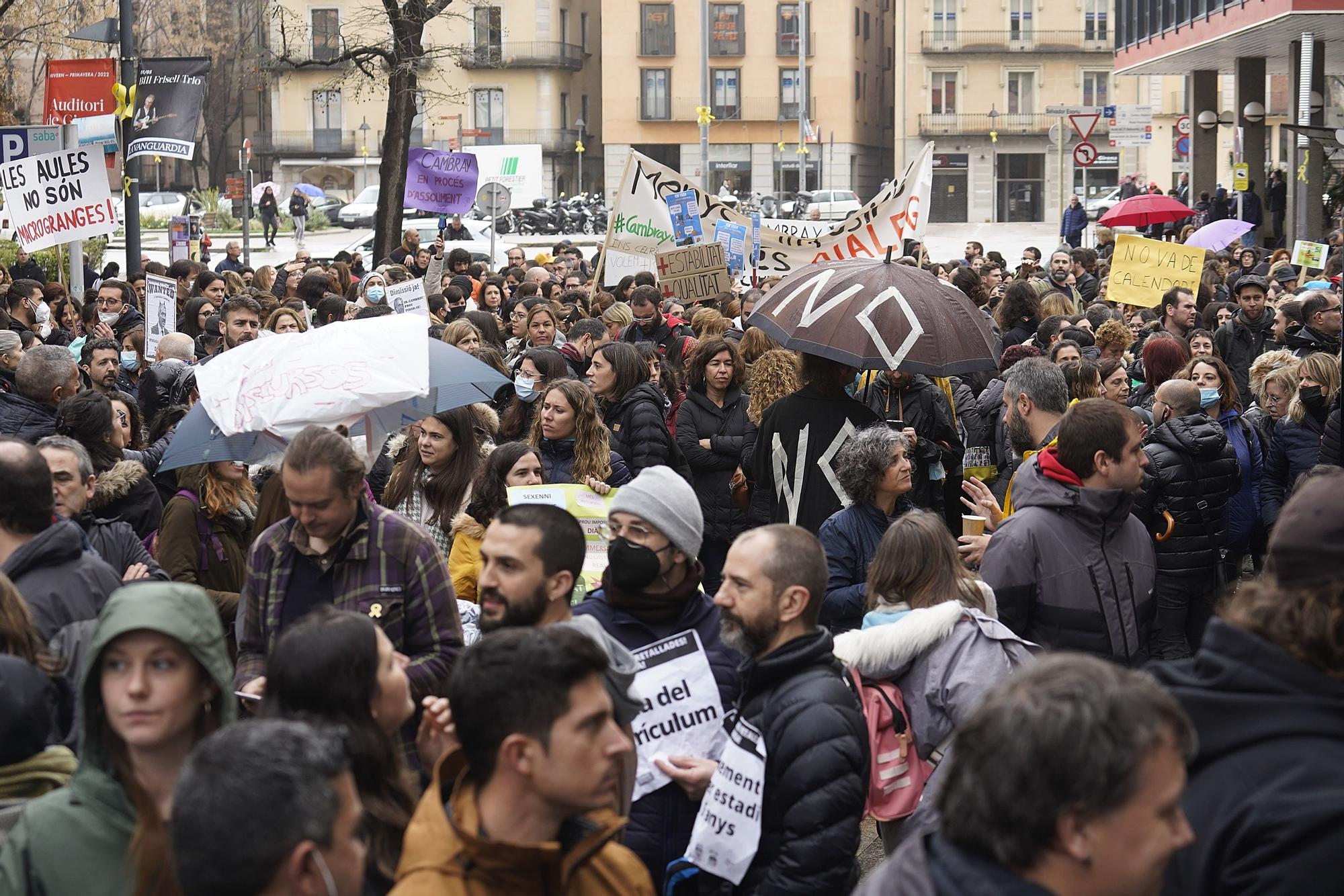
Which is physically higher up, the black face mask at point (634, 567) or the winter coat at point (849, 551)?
the black face mask at point (634, 567)

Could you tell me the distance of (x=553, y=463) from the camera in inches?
274

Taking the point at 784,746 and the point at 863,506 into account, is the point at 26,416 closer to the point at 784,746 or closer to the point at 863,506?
the point at 863,506

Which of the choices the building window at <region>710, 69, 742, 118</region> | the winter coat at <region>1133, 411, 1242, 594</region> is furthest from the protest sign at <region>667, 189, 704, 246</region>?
the building window at <region>710, 69, 742, 118</region>

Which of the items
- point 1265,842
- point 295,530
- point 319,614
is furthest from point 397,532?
point 1265,842

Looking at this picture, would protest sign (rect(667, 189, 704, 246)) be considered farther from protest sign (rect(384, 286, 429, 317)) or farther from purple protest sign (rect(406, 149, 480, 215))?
purple protest sign (rect(406, 149, 480, 215))

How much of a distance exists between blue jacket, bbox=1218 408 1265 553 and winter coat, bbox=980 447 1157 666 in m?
2.83

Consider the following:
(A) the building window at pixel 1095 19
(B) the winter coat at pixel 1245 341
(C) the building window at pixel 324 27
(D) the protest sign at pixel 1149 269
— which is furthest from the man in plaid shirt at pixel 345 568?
(A) the building window at pixel 1095 19

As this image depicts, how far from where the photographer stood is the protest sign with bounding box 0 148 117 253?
13.2m

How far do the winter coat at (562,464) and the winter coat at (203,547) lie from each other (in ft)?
4.72

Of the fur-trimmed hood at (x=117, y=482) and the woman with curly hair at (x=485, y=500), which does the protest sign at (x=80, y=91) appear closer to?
the fur-trimmed hood at (x=117, y=482)

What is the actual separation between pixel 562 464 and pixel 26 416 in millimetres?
2617

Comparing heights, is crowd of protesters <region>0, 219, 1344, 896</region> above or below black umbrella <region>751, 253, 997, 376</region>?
below

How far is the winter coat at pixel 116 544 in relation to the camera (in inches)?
210

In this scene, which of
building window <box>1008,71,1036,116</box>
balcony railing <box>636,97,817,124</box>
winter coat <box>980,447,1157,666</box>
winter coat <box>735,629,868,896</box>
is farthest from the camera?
balcony railing <box>636,97,817,124</box>
